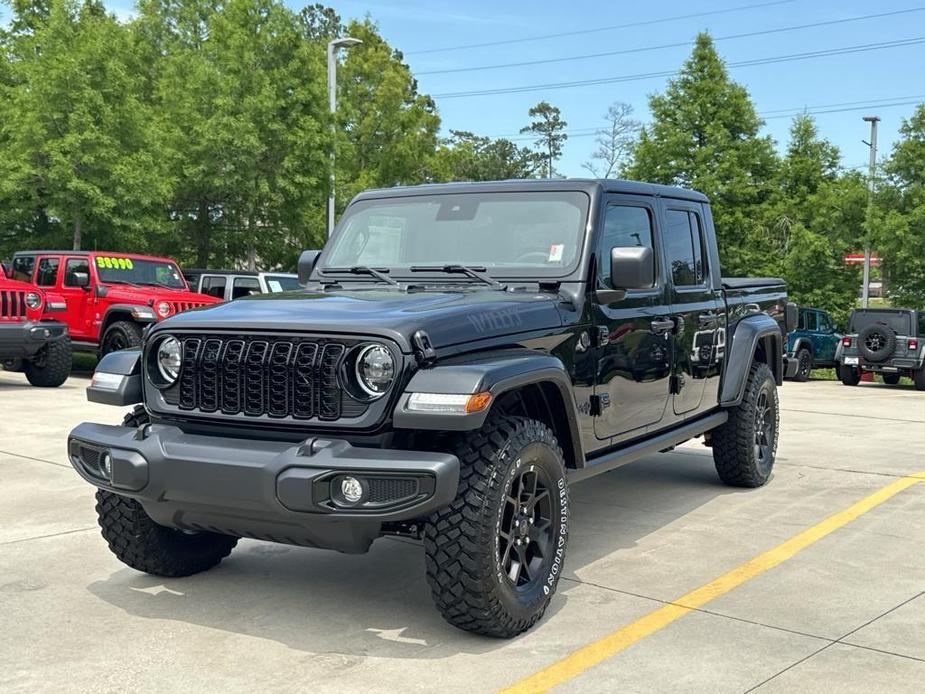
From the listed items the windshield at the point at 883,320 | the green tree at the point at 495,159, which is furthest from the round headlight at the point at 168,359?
the green tree at the point at 495,159

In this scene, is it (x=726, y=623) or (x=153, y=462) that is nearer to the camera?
(x=153, y=462)

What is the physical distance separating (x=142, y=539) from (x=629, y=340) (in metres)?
2.63

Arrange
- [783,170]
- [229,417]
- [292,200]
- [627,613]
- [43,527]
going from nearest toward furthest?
[229,417] → [627,613] → [43,527] → [292,200] → [783,170]

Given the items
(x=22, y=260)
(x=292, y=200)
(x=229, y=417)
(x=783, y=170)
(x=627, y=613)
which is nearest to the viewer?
(x=229, y=417)

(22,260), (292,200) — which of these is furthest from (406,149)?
(22,260)

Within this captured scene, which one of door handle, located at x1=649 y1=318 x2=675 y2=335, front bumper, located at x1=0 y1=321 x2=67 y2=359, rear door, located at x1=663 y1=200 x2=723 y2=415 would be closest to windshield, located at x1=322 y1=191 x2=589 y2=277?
door handle, located at x1=649 y1=318 x2=675 y2=335

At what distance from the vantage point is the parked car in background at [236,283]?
17312mm

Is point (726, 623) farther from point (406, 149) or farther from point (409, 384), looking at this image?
point (406, 149)

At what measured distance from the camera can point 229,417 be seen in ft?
13.9

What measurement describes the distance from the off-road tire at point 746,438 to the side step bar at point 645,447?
0.48 feet

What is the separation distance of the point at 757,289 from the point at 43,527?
5176mm

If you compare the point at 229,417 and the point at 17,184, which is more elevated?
the point at 17,184

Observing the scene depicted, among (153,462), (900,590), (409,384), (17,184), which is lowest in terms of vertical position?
(900,590)

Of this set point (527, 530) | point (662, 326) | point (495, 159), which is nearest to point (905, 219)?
point (662, 326)
